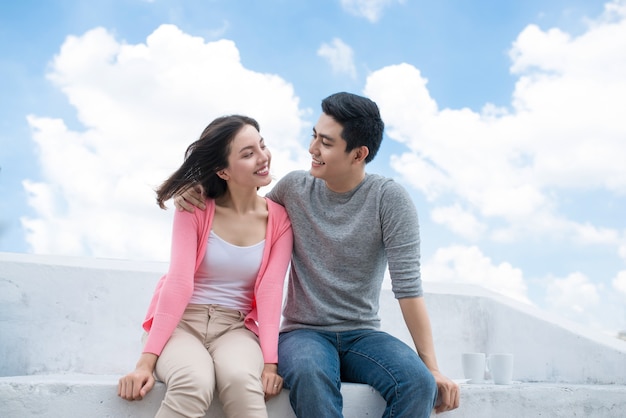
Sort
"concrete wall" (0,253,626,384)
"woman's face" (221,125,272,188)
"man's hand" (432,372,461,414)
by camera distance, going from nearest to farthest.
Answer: "man's hand" (432,372,461,414)
"woman's face" (221,125,272,188)
"concrete wall" (0,253,626,384)

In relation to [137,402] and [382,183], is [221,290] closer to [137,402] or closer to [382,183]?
[137,402]

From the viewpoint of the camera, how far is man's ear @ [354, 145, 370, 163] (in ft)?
6.44

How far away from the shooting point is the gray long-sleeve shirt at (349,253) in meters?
1.86

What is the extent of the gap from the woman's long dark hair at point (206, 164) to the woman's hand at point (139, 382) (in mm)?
517

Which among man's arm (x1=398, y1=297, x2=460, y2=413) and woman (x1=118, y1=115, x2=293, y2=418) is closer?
woman (x1=118, y1=115, x2=293, y2=418)

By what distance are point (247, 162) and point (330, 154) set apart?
0.84 ft

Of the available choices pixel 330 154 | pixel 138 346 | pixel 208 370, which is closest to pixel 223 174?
pixel 330 154

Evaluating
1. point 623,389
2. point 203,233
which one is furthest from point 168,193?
point 623,389

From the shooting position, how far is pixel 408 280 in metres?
1.84

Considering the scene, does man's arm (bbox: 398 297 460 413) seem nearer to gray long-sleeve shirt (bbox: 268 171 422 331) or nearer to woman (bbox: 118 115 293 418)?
gray long-sleeve shirt (bbox: 268 171 422 331)

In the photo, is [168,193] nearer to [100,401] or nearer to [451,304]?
[100,401]

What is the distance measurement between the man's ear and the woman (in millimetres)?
281

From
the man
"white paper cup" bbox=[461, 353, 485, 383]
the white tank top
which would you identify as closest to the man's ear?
the man

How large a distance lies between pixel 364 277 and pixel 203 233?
0.51m
